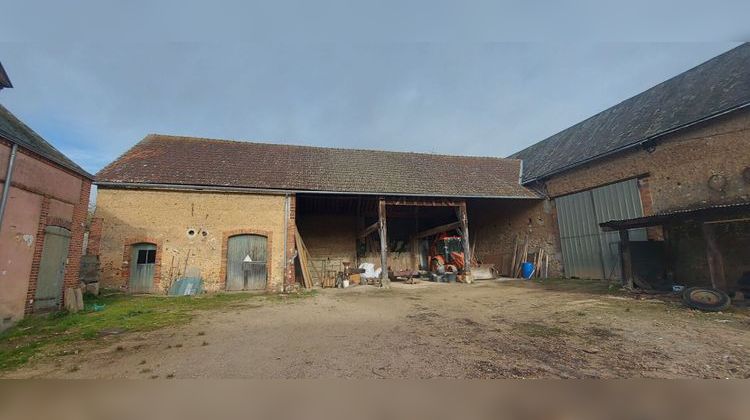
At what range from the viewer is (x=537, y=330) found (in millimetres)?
5449

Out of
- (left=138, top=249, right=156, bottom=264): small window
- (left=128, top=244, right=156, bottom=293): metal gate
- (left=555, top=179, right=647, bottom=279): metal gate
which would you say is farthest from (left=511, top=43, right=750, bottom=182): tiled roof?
(left=128, top=244, right=156, bottom=293): metal gate

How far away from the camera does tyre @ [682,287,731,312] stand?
21.8 feet

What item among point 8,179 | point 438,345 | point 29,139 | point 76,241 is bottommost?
point 438,345

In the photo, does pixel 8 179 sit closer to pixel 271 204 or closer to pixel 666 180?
pixel 271 204

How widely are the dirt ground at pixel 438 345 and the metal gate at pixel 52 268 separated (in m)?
3.41

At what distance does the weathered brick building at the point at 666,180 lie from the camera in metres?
8.83

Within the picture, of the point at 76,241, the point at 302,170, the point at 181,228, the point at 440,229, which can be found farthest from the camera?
the point at 440,229

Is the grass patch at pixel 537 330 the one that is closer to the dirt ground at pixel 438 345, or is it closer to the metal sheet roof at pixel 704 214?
the dirt ground at pixel 438 345

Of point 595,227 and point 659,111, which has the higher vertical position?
point 659,111

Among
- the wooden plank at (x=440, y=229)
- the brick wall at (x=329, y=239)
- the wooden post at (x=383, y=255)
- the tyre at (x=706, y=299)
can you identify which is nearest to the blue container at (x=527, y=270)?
the wooden plank at (x=440, y=229)

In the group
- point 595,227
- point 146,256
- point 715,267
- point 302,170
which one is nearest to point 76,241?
point 146,256

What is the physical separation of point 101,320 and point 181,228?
481 cm

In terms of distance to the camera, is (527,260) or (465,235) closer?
(465,235)

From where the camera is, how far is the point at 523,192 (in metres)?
15.2
